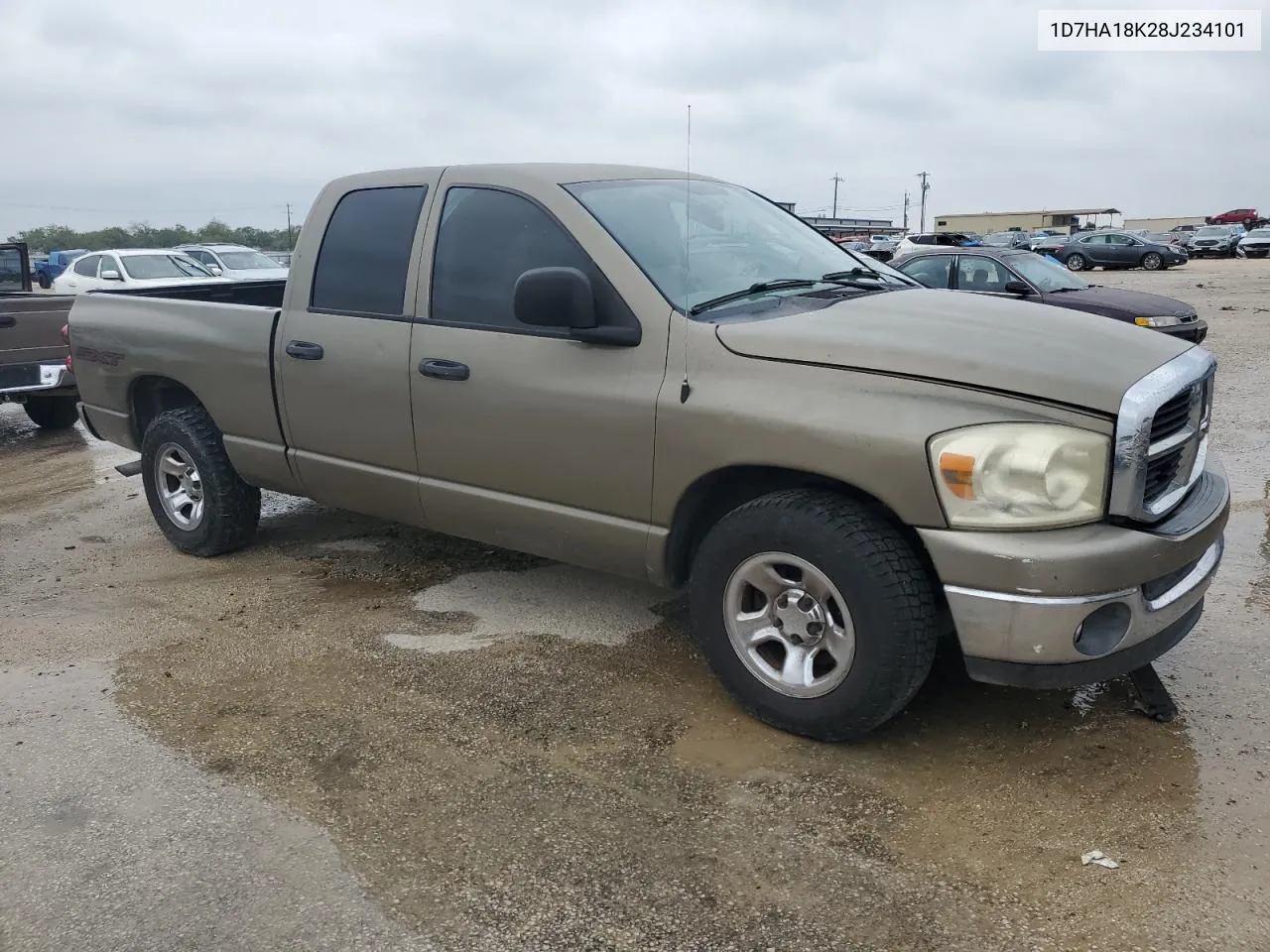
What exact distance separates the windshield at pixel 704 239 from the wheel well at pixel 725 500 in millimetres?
617

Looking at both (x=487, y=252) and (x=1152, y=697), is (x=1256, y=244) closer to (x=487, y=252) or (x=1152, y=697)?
(x=1152, y=697)

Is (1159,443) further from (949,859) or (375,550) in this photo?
(375,550)

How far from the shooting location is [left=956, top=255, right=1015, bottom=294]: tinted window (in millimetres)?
11969

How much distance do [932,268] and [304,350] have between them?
379 inches

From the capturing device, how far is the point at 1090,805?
3.13 m

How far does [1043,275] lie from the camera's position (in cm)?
1234

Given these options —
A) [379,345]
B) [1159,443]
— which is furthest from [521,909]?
[379,345]

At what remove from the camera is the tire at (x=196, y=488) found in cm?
545

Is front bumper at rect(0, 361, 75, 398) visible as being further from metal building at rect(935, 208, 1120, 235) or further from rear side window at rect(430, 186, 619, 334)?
metal building at rect(935, 208, 1120, 235)

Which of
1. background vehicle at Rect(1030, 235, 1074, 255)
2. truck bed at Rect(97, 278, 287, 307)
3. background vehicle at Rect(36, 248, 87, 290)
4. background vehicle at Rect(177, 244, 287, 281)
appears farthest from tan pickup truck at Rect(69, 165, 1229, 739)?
background vehicle at Rect(1030, 235, 1074, 255)

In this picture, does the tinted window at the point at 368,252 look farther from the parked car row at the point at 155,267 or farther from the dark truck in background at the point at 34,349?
the parked car row at the point at 155,267

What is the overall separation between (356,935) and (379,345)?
252 cm

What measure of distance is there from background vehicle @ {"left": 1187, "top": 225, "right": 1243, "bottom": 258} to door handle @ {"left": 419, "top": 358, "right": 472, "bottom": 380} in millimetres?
51226

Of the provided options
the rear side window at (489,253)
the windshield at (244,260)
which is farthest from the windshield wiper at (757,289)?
the windshield at (244,260)
